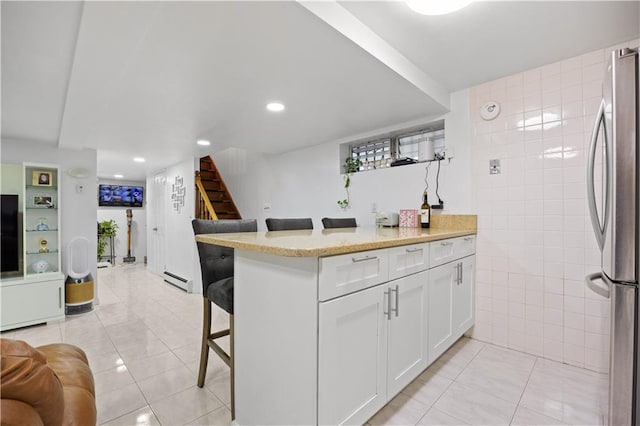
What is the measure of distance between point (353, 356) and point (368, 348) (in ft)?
0.35

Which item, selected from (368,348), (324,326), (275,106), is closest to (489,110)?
(275,106)

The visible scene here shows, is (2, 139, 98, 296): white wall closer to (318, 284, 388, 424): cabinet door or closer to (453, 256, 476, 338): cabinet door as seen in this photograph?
(318, 284, 388, 424): cabinet door

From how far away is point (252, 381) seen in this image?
1.36 meters

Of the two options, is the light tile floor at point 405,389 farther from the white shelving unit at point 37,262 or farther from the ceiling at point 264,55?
the ceiling at point 264,55

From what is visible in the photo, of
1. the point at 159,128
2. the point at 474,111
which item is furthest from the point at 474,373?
the point at 159,128

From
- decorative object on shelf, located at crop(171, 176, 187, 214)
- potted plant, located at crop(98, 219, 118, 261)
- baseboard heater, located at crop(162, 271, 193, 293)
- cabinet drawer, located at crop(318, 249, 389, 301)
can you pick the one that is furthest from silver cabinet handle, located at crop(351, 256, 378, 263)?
potted plant, located at crop(98, 219, 118, 261)

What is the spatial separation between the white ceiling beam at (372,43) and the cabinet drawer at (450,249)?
1.16 meters

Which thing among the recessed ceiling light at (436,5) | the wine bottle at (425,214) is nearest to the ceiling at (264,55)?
the recessed ceiling light at (436,5)

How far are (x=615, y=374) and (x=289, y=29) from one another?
2.01 meters

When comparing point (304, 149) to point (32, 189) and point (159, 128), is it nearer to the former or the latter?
point (159, 128)

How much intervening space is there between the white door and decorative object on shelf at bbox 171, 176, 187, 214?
19.1 inches

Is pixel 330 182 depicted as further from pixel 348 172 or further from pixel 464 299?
pixel 464 299

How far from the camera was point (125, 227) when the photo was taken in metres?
7.34

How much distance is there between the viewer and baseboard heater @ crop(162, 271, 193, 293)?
4.28 metres
